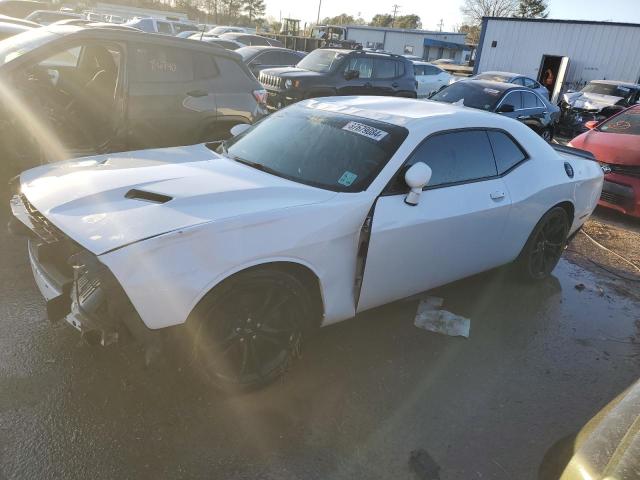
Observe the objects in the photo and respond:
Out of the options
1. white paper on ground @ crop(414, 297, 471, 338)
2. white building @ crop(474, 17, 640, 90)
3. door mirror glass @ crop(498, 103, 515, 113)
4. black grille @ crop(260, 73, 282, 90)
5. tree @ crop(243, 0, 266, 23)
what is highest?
tree @ crop(243, 0, 266, 23)

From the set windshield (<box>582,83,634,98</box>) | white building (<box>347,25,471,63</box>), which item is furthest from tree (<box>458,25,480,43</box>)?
windshield (<box>582,83,634,98</box>)

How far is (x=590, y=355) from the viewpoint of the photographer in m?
3.59

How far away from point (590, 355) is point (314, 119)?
264 cm

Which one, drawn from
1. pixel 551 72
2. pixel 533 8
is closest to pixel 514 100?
pixel 551 72

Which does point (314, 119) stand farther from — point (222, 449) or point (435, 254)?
point (222, 449)

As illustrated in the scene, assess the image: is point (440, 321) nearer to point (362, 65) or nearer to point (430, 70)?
point (362, 65)

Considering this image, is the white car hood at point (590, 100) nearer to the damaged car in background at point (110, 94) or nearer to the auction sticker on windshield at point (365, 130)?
the damaged car in background at point (110, 94)

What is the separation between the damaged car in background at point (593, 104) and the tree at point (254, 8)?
231ft

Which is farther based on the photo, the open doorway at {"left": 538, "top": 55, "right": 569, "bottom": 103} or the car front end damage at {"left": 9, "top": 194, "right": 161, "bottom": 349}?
the open doorway at {"left": 538, "top": 55, "right": 569, "bottom": 103}

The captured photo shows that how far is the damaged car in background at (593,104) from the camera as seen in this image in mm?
14523

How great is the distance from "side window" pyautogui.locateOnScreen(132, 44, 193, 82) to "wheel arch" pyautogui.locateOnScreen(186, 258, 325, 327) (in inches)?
137

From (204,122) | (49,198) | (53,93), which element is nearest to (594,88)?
(204,122)

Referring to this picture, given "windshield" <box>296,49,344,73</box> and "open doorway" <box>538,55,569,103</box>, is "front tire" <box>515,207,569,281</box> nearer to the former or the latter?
"windshield" <box>296,49,344,73</box>

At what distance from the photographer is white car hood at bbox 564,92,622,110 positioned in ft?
49.5
